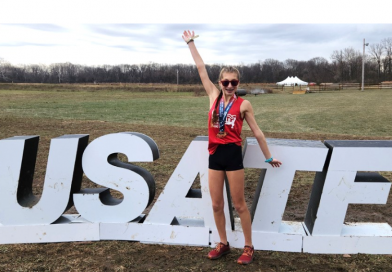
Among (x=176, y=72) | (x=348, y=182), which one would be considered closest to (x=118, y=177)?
(x=348, y=182)

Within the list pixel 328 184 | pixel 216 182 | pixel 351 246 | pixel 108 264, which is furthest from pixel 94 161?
pixel 351 246

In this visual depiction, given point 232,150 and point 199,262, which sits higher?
point 232,150

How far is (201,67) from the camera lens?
152 inches

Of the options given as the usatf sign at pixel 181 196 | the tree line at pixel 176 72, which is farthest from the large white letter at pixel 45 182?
the tree line at pixel 176 72

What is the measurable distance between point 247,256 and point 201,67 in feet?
6.43

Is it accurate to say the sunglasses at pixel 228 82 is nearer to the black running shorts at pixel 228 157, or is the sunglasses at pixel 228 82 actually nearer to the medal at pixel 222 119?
the medal at pixel 222 119

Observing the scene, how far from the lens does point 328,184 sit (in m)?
3.93

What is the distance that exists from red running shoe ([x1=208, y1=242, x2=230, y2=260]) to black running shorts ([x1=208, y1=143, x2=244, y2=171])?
2.89 ft

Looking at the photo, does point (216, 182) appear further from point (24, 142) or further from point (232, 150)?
point (24, 142)

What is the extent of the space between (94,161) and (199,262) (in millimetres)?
1591

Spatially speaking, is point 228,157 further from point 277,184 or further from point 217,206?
point 277,184

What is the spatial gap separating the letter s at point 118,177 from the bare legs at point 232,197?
2.66 feet

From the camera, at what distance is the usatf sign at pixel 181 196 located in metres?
3.93

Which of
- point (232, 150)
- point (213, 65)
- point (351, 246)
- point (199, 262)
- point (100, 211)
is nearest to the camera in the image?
point (232, 150)
